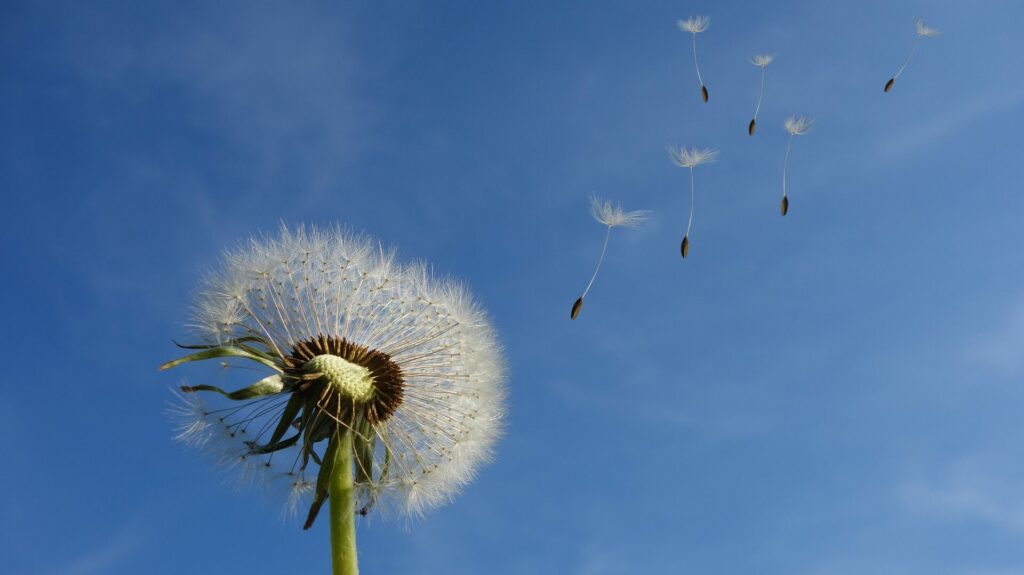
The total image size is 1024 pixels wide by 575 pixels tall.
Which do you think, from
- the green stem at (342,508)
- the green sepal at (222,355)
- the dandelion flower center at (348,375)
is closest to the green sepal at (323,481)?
the green stem at (342,508)

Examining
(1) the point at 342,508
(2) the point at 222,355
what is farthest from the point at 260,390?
(1) the point at 342,508

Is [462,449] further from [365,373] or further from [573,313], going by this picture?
[573,313]

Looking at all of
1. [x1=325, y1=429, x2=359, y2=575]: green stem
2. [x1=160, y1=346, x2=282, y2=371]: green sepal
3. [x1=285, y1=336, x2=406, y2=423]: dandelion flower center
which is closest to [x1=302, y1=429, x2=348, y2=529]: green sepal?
[x1=325, y1=429, x2=359, y2=575]: green stem

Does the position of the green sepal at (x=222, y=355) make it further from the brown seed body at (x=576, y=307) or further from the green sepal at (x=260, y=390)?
the brown seed body at (x=576, y=307)

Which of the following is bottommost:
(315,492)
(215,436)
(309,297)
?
(315,492)

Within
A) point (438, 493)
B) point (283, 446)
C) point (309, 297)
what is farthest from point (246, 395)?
point (438, 493)

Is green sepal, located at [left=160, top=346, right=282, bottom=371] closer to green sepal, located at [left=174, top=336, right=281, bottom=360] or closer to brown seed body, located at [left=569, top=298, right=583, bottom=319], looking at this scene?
green sepal, located at [left=174, top=336, right=281, bottom=360]
